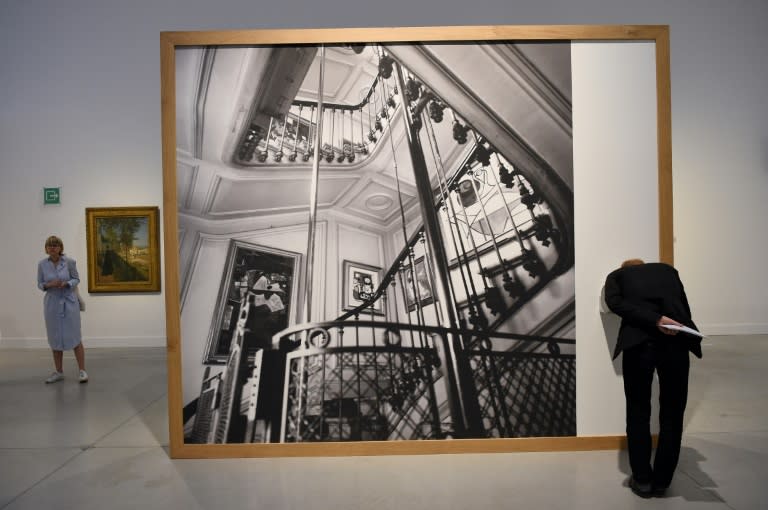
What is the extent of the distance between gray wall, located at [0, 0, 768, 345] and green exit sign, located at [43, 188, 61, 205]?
107mm

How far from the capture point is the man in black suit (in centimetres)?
342

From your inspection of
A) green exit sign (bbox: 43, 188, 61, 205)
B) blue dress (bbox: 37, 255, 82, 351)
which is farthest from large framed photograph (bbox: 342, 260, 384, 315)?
green exit sign (bbox: 43, 188, 61, 205)

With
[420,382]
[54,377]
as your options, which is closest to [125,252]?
[54,377]

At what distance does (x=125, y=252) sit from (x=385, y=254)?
6.32m

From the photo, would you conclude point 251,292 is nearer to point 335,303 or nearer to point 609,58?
point 335,303

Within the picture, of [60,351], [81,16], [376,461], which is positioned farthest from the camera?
[81,16]

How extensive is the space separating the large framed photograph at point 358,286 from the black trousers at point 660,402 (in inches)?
71.3

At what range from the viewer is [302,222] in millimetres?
4258

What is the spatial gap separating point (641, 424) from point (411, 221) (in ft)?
6.85

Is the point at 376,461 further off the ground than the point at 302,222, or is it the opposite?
the point at 302,222

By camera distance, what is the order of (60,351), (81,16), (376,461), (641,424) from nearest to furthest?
(641,424) → (376,461) → (60,351) → (81,16)

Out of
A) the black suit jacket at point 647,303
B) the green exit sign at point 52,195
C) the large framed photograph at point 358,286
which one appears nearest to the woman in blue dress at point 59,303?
the green exit sign at point 52,195

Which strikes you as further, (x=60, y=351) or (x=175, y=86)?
(x=60, y=351)

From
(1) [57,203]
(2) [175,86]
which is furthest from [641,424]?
(1) [57,203]
